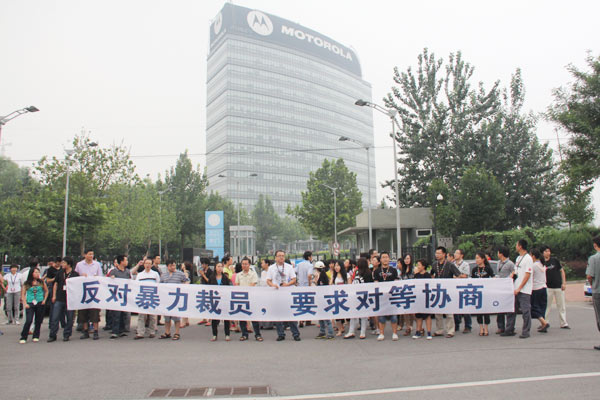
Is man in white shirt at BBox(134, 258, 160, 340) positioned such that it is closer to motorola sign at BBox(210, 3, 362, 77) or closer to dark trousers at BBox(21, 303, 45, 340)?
dark trousers at BBox(21, 303, 45, 340)

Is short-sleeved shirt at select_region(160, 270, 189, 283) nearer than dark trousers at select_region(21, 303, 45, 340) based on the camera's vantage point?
No

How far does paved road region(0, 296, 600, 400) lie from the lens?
6.42 meters

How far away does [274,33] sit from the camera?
14725cm

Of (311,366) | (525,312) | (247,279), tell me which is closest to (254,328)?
(247,279)

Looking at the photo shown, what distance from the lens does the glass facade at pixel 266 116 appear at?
430 feet

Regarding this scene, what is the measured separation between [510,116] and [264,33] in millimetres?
112985

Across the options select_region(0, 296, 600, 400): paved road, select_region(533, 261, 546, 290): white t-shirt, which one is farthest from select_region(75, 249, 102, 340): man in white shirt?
select_region(533, 261, 546, 290): white t-shirt

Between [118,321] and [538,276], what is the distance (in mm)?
9784

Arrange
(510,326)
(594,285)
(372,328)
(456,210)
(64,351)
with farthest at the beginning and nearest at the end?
(456,210) < (372,328) < (510,326) < (64,351) < (594,285)

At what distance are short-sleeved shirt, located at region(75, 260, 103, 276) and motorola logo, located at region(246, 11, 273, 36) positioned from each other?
139 metres

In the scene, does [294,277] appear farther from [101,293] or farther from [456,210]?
[456,210]

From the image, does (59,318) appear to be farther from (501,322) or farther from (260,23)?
(260,23)

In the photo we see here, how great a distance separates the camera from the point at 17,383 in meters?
7.13

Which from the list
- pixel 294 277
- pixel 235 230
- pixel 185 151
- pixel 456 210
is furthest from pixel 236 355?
pixel 185 151
